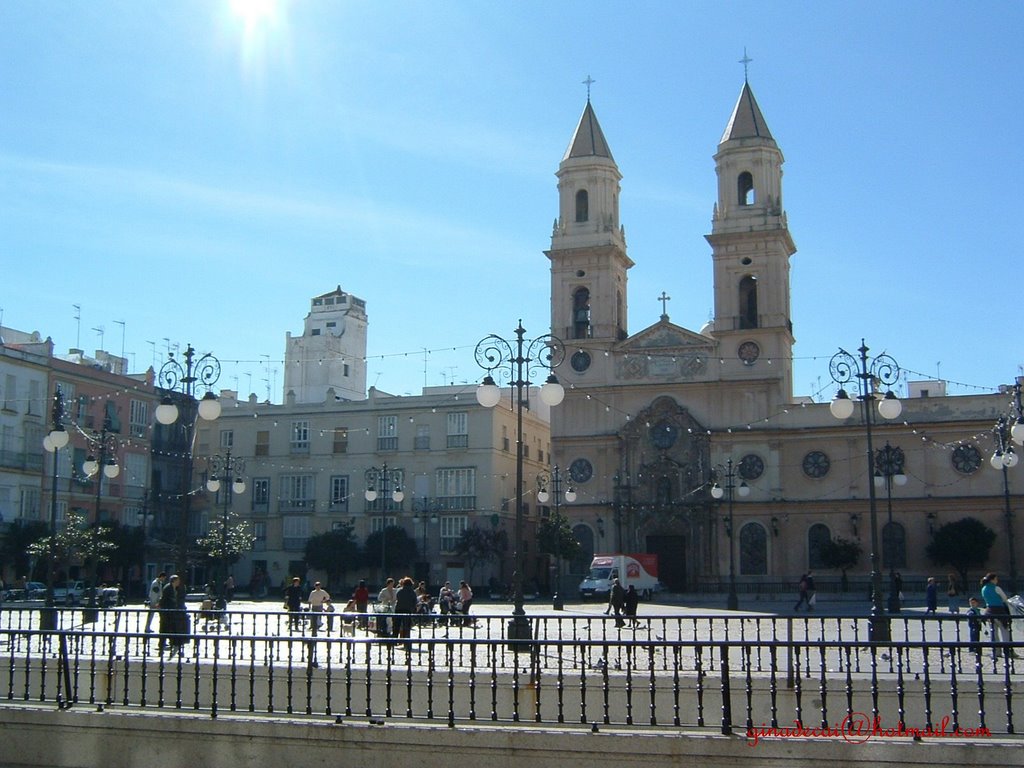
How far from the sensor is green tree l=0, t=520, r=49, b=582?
49000 mm

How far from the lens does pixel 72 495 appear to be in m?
54.8

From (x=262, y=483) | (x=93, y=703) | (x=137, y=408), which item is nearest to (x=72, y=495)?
(x=137, y=408)

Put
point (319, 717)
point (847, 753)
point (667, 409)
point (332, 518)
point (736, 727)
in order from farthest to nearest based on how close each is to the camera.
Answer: point (332, 518)
point (667, 409)
point (319, 717)
point (736, 727)
point (847, 753)

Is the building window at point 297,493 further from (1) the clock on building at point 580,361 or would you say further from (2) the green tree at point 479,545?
(1) the clock on building at point 580,361

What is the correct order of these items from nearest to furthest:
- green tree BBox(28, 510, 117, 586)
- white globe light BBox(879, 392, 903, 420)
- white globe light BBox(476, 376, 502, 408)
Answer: white globe light BBox(476, 376, 502, 408) < white globe light BBox(879, 392, 903, 420) < green tree BBox(28, 510, 117, 586)

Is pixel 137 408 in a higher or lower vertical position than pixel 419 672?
higher

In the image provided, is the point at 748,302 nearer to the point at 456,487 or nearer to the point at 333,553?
the point at 456,487

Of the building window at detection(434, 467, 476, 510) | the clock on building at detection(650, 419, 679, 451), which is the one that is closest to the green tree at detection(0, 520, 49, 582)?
the building window at detection(434, 467, 476, 510)

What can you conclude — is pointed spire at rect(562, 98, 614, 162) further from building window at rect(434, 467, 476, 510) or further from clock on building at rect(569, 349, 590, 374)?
building window at rect(434, 467, 476, 510)

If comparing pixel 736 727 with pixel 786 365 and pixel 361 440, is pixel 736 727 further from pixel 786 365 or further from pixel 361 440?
pixel 361 440

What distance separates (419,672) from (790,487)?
45.3 meters

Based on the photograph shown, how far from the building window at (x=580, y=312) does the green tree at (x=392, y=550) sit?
13.9 metres

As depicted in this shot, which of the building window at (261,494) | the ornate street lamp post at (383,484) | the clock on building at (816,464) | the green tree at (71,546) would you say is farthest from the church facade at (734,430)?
the green tree at (71,546)

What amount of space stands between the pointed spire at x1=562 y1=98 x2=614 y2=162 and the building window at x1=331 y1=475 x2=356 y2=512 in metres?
21.2
